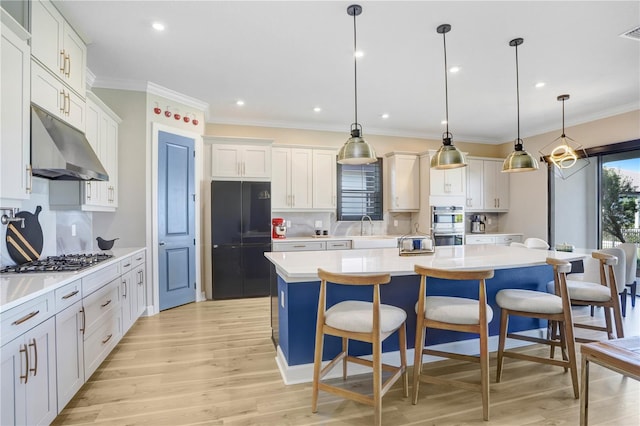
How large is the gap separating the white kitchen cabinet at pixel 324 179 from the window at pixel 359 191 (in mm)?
279

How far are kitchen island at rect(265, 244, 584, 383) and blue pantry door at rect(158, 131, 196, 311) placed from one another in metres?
2.11

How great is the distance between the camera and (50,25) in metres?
2.46

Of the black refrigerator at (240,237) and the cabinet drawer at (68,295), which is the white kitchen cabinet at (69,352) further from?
the black refrigerator at (240,237)

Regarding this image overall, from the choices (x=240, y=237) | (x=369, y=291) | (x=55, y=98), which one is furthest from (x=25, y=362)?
(x=240, y=237)

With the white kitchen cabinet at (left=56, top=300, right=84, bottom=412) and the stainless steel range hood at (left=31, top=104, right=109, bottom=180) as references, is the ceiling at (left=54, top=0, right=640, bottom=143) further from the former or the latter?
the white kitchen cabinet at (left=56, top=300, right=84, bottom=412)

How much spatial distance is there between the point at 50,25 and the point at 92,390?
2.75m

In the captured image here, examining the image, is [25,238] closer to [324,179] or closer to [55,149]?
[55,149]

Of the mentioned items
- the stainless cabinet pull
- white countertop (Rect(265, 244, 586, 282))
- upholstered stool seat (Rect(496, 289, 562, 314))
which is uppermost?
white countertop (Rect(265, 244, 586, 282))

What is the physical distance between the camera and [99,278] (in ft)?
8.36

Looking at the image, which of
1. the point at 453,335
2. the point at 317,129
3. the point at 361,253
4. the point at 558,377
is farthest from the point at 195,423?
the point at 317,129

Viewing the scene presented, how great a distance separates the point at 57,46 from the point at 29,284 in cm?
190

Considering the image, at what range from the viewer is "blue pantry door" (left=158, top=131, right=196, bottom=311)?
4215 mm

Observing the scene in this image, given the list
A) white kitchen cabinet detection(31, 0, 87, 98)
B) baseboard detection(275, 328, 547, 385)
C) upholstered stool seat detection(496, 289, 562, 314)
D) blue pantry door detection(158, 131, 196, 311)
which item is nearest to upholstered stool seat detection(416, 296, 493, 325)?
upholstered stool seat detection(496, 289, 562, 314)

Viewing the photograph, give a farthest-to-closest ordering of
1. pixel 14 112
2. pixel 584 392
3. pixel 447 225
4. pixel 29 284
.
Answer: pixel 447 225 → pixel 14 112 → pixel 29 284 → pixel 584 392
